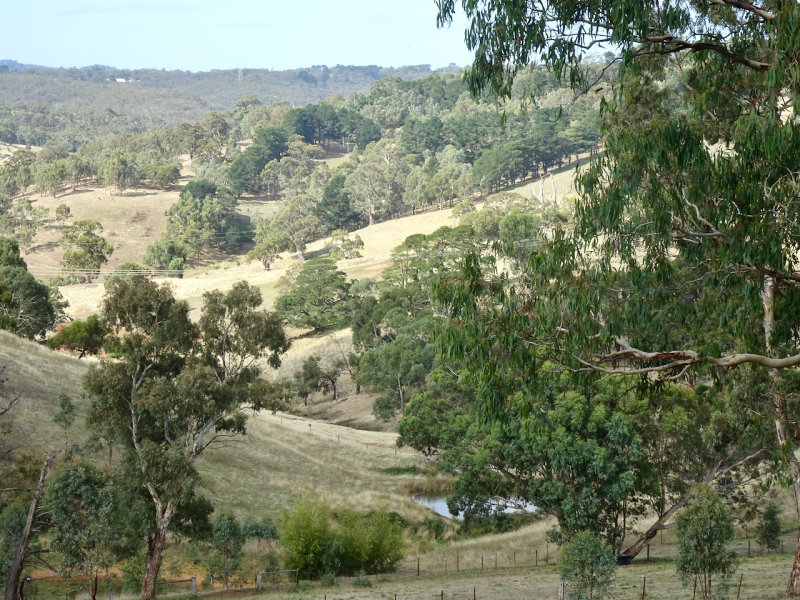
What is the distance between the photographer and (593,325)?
615 inches

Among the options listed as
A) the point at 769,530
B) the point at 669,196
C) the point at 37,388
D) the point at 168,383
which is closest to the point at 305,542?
the point at 168,383

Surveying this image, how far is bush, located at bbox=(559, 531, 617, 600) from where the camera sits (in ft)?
71.0

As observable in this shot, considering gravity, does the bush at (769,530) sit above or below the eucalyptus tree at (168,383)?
below

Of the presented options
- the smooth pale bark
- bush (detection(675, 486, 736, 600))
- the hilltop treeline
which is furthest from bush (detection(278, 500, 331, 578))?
the hilltop treeline

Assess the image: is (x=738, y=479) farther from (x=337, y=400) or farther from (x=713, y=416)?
(x=337, y=400)

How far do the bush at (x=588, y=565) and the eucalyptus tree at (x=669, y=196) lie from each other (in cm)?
636

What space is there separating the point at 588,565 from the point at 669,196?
9806 millimetres

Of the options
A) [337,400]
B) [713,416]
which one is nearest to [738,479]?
[713,416]

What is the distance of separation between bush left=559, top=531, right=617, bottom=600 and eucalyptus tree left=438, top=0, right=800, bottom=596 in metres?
6.36

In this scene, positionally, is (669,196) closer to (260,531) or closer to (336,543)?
(336,543)

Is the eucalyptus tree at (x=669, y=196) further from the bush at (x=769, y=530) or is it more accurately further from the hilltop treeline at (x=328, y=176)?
the hilltop treeline at (x=328, y=176)

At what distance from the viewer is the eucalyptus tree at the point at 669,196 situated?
567 inches

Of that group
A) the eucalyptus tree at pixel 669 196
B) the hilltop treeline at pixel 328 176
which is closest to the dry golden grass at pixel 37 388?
the eucalyptus tree at pixel 669 196

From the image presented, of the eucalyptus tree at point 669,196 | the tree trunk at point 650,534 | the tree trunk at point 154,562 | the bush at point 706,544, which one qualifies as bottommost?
the tree trunk at point 650,534
